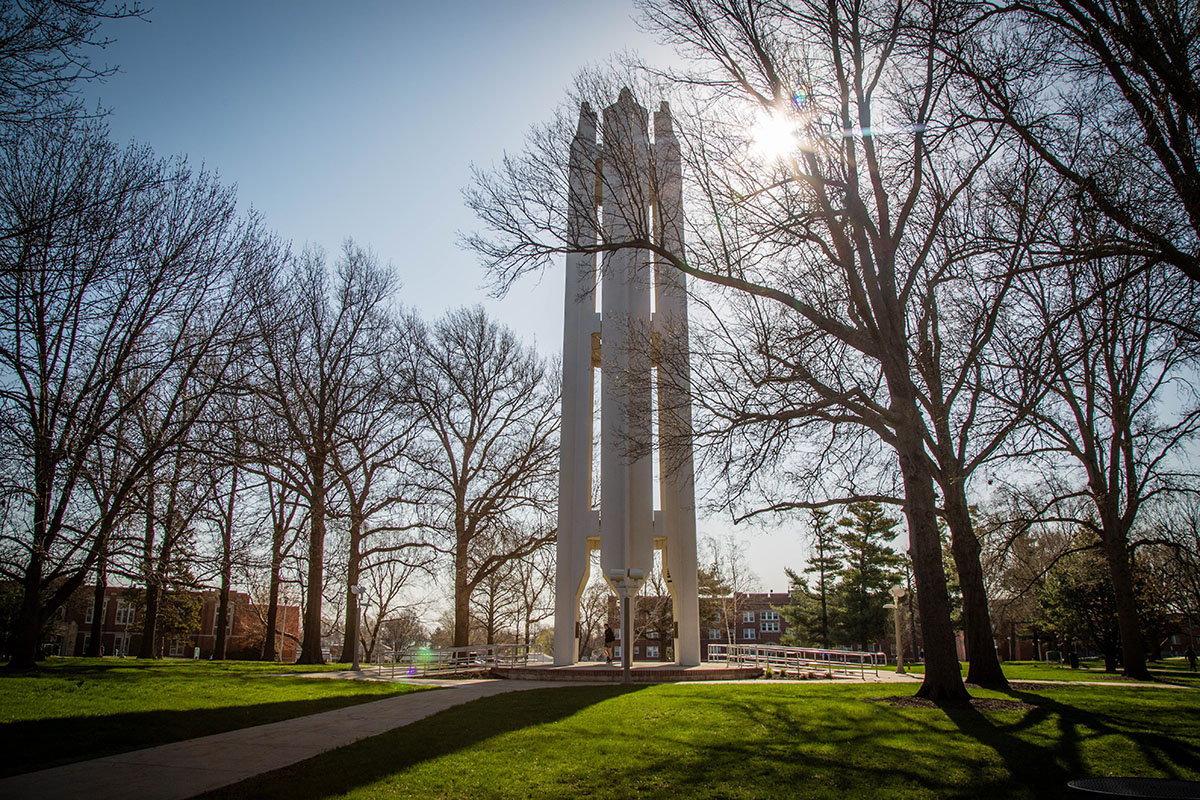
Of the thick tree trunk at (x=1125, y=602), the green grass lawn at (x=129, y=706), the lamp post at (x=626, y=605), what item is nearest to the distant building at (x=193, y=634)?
the green grass lawn at (x=129, y=706)

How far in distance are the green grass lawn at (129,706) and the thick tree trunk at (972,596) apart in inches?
447

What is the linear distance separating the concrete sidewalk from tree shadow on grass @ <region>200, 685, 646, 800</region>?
0.28 meters

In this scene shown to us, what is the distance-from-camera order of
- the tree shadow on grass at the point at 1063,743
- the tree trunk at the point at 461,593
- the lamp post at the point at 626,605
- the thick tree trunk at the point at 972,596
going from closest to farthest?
the tree shadow on grass at the point at 1063,743 → the thick tree trunk at the point at 972,596 → the lamp post at the point at 626,605 → the tree trunk at the point at 461,593

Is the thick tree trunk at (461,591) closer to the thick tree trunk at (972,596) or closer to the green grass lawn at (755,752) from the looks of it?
the green grass lawn at (755,752)

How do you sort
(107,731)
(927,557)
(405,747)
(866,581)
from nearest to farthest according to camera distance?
1. (405,747)
2. (107,731)
3. (927,557)
4. (866,581)

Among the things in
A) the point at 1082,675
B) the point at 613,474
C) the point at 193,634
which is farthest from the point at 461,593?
the point at 193,634

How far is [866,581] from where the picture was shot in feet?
126

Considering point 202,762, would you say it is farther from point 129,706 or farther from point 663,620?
point 663,620

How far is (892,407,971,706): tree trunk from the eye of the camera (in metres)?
10.4

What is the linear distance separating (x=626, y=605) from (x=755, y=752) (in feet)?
33.8

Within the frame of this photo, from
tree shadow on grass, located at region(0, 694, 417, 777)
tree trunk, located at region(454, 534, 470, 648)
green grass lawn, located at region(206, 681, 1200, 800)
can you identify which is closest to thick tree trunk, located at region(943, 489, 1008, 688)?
green grass lawn, located at region(206, 681, 1200, 800)

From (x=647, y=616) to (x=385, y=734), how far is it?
38036 millimetres

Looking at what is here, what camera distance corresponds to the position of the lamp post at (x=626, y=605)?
1627cm

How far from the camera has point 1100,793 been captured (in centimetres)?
418
